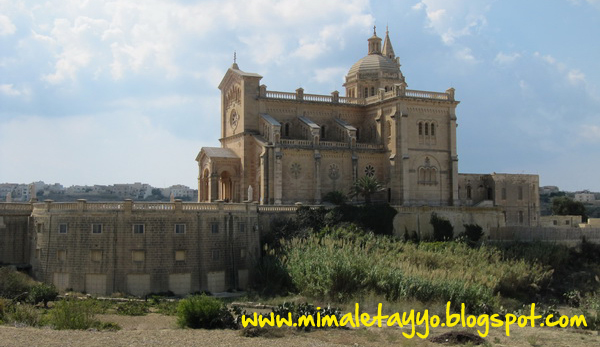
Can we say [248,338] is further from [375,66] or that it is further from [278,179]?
[375,66]

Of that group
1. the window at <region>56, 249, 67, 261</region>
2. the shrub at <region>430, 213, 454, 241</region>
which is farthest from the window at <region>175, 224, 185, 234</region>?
the shrub at <region>430, 213, 454, 241</region>

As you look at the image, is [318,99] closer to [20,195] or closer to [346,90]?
[346,90]

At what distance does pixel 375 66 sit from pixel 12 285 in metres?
42.0

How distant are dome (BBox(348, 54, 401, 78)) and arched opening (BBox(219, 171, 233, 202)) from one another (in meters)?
19.7

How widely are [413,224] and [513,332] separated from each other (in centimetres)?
2315

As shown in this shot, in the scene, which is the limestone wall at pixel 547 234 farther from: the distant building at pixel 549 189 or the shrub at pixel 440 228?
the distant building at pixel 549 189

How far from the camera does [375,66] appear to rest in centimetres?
6656

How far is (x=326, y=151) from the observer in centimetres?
5294

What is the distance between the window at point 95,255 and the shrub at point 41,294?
13.0 feet

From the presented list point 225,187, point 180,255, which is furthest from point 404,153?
point 180,255

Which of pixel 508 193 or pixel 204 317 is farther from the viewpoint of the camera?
pixel 508 193

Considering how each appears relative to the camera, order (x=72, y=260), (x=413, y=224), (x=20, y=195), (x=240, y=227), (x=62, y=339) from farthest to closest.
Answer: (x=20, y=195) → (x=413, y=224) → (x=240, y=227) → (x=72, y=260) → (x=62, y=339)

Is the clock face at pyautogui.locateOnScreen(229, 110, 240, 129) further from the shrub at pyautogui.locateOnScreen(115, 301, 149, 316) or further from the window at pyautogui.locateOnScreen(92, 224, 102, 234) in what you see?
the shrub at pyautogui.locateOnScreen(115, 301, 149, 316)

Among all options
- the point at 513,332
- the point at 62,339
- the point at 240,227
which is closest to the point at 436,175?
the point at 240,227
